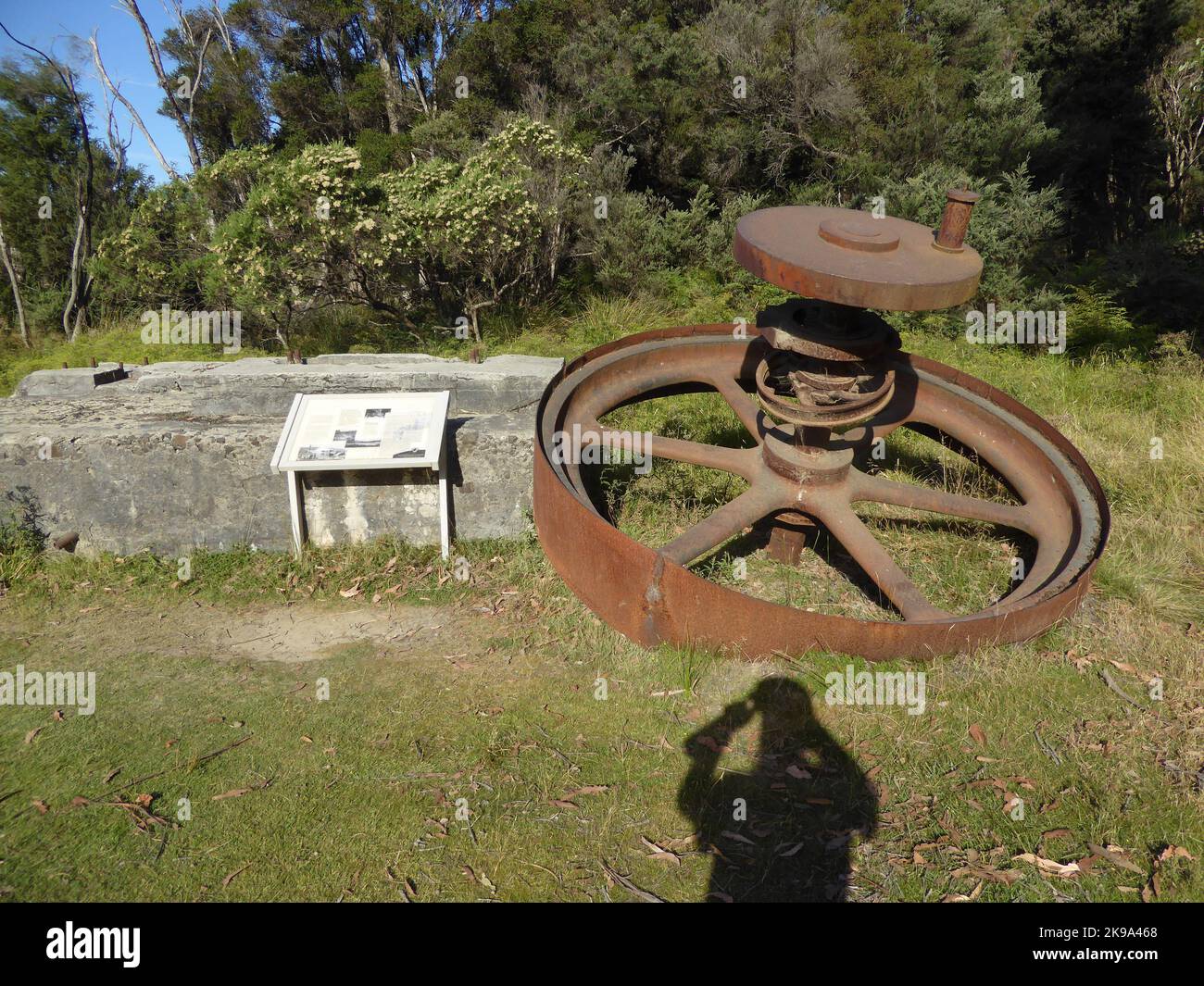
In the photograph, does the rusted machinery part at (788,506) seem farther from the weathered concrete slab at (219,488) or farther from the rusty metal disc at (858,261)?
the weathered concrete slab at (219,488)

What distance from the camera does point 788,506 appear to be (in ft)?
13.5

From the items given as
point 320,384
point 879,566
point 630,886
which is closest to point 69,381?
point 320,384

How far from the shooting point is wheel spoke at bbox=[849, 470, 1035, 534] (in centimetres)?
402

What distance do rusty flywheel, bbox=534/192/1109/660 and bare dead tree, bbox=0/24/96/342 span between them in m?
12.1

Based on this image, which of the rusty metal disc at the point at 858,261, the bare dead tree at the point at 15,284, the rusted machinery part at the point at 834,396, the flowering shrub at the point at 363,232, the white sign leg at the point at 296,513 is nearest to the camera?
the rusty metal disc at the point at 858,261

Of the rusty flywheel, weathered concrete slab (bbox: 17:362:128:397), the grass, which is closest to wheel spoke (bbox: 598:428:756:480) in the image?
the rusty flywheel

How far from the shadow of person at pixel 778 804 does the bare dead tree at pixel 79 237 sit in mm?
13392

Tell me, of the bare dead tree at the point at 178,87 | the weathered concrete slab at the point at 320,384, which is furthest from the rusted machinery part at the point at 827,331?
the bare dead tree at the point at 178,87

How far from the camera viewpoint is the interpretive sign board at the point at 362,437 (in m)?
4.95

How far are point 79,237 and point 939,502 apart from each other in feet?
47.7

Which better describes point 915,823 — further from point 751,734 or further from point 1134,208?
point 1134,208

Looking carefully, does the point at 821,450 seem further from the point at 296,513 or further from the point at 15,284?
the point at 15,284
